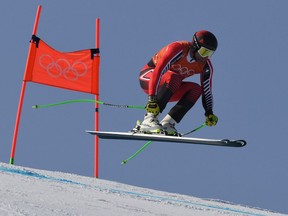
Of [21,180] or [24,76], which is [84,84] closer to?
[24,76]

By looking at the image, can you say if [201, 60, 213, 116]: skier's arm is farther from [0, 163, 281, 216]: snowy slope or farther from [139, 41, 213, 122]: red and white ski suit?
[0, 163, 281, 216]: snowy slope

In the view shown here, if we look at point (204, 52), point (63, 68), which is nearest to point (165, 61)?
point (204, 52)

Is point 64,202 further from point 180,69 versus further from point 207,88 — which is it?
point 207,88

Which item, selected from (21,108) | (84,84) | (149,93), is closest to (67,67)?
(84,84)

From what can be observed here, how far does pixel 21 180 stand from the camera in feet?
24.9

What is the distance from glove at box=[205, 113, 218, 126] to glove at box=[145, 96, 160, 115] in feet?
3.81

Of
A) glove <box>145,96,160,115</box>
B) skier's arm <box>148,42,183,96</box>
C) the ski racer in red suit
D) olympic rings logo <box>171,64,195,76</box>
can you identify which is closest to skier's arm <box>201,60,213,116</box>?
the ski racer in red suit

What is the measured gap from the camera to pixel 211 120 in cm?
1105

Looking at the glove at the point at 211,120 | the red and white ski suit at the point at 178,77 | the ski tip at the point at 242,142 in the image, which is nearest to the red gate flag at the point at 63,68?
the red and white ski suit at the point at 178,77

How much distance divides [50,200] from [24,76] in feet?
24.3

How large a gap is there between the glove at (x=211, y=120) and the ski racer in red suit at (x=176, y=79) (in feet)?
1.73

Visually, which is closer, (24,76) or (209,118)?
(209,118)

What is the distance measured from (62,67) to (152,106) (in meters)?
4.24

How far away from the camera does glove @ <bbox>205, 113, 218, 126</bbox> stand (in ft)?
36.2
